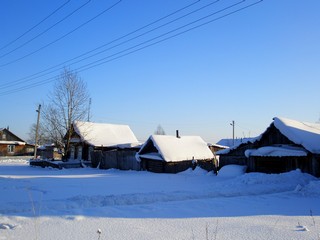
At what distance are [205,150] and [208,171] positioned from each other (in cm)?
829

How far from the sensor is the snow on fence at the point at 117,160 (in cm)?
3152

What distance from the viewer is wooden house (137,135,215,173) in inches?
1109

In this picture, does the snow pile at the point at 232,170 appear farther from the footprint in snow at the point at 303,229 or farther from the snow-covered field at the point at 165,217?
the footprint in snow at the point at 303,229

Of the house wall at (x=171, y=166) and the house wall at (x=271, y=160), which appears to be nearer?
the house wall at (x=271, y=160)

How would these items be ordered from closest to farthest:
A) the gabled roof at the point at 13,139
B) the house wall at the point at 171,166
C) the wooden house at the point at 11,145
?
1. the house wall at the point at 171,166
2. the wooden house at the point at 11,145
3. the gabled roof at the point at 13,139

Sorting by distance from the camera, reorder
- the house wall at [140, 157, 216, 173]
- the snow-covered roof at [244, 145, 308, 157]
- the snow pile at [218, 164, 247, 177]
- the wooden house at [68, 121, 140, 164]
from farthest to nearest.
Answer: the wooden house at [68, 121, 140, 164], the house wall at [140, 157, 216, 173], the snow pile at [218, 164, 247, 177], the snow-covered roof at [244, 145, 308, 157]

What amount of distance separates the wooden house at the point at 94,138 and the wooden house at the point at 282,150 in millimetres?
17855

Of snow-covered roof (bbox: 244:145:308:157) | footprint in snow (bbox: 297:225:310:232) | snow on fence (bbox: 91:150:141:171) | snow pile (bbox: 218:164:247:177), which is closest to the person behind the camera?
footprint in snow (bbox: 297:225:310:232)

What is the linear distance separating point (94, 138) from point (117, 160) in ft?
38.5

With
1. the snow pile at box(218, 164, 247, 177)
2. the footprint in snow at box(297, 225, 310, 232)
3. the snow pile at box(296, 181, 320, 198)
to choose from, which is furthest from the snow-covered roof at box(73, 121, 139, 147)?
the footprint in snow at box(297, 225, 310, 232)

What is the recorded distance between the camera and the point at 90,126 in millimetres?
44844

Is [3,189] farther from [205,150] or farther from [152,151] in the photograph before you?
[205,150]

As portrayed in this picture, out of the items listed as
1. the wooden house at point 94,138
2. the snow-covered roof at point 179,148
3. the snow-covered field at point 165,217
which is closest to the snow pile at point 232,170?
the snow-covered roof at point 179,148

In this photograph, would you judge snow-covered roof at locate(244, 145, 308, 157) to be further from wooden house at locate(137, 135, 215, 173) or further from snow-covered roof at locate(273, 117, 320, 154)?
wooden house at locate(137, 135, 215, 173)
